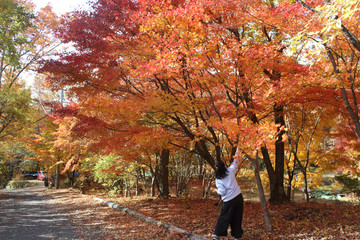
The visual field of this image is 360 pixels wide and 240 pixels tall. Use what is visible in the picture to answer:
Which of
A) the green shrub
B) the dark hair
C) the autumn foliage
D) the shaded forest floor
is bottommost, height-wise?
the green shrub

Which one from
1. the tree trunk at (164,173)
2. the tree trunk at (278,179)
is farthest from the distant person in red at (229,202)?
the tree trunk at (164,173)

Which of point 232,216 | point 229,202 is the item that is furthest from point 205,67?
point 232,216

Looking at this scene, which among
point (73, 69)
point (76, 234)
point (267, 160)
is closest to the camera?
point (76, 234)

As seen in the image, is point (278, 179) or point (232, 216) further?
point (278, 179)

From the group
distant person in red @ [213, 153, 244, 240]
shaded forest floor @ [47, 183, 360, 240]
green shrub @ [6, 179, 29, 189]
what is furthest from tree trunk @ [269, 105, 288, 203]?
green shrub @ [6, 179, 29, 189]

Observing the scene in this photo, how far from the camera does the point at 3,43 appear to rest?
9.72 metres

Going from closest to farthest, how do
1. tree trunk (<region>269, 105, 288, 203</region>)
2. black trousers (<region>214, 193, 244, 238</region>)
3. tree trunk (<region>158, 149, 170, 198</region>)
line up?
1. black trousers (<region>214, 193, 244, 238</region>)
2. tree trunk (<region>269, 105, 288, 203</region>)
3. tree trunk (<region>158, 149, 170, 198</region>)

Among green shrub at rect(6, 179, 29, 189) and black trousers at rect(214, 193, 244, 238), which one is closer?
Answer: black trousers at rect(214, 193, 244, 238)

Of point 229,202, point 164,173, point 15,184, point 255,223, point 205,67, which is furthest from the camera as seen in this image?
point 15,184

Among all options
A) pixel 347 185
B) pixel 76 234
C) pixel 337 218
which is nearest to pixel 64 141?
pixel 76 234

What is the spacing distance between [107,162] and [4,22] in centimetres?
772

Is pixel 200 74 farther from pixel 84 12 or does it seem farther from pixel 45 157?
pixel 45 157

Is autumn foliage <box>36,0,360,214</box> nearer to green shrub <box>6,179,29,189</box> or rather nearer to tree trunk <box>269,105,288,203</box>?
tree trunk <box>269,105,288,203</box>

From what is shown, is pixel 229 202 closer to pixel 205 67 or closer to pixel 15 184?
pixel 205 67
